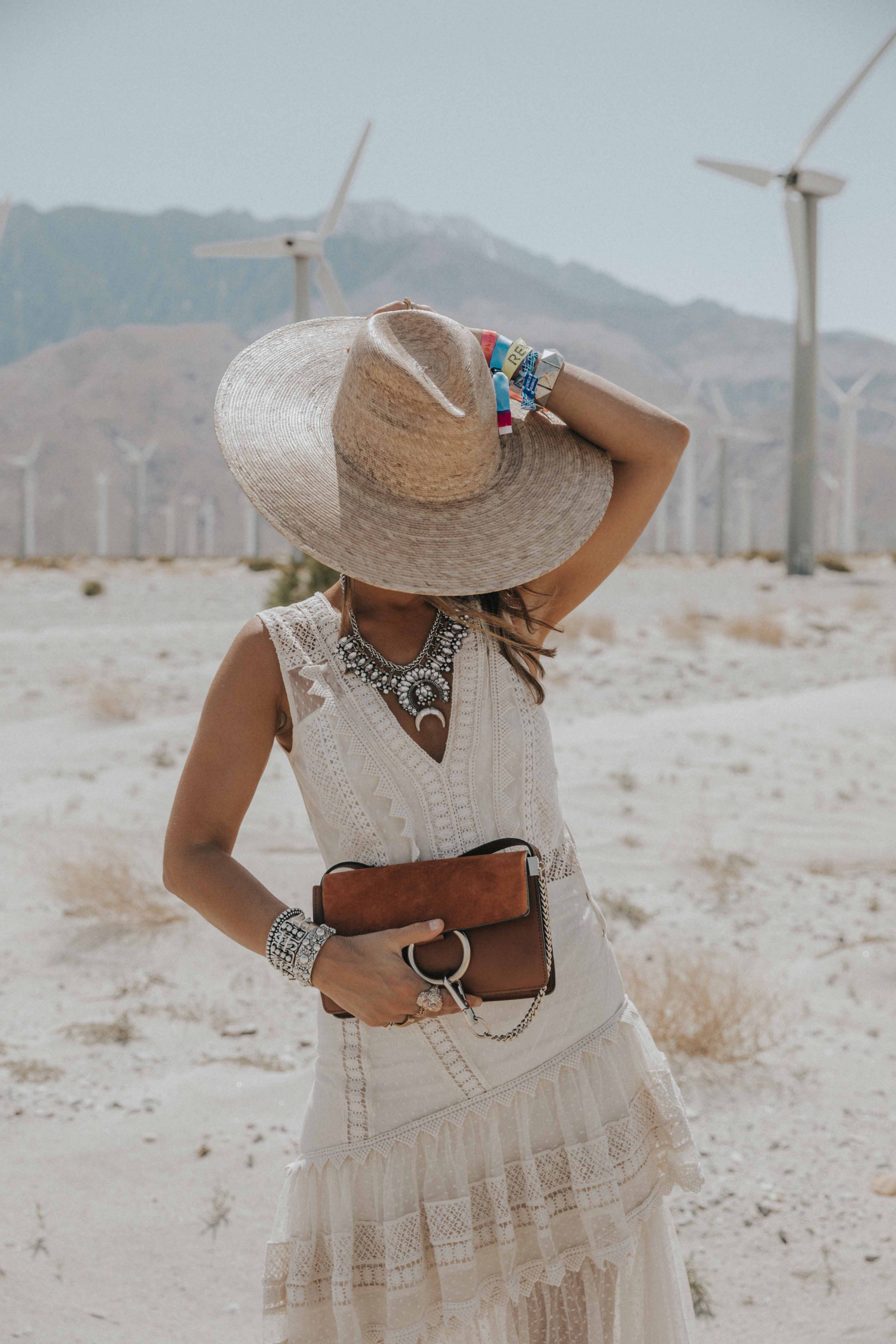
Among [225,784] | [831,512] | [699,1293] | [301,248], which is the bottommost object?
[699,1293]

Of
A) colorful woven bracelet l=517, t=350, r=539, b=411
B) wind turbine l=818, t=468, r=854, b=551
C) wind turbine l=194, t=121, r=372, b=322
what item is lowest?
colorful woven bracelet l=517, t=350, r=539, b=411

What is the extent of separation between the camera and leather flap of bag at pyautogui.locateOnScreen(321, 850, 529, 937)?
1.67m

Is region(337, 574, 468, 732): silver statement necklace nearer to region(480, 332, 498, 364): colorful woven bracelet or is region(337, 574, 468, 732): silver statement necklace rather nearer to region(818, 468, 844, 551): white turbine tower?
region(480, 332, 498, 364): colorful woven bracelet

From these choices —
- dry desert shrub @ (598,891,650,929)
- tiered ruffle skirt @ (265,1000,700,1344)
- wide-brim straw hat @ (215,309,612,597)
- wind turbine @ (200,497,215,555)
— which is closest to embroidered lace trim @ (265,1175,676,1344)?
tiered ruffle skirt @ (265,1000,700,1344)

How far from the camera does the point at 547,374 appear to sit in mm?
1947

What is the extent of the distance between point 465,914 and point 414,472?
705mm

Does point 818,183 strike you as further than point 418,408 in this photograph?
Yes

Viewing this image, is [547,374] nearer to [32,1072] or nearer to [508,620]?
[508,620]

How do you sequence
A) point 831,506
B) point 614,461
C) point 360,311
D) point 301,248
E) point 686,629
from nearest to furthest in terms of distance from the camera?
1. point 614,461
2. point 686,629
3. point 301,248
4. point 831,506
5. point 360,311

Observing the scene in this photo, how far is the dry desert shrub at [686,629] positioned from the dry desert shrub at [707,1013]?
1181 cm

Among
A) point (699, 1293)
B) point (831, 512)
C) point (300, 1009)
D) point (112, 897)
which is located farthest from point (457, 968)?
point (831, 512)

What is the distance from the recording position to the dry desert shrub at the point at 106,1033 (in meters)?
4.59

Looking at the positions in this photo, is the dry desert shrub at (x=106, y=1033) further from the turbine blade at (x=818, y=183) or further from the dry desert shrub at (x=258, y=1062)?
the turbine blade at (x=818, y=183)

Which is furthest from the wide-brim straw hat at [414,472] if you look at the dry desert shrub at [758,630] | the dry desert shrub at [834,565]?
the dry desert shrub at [834,565]
